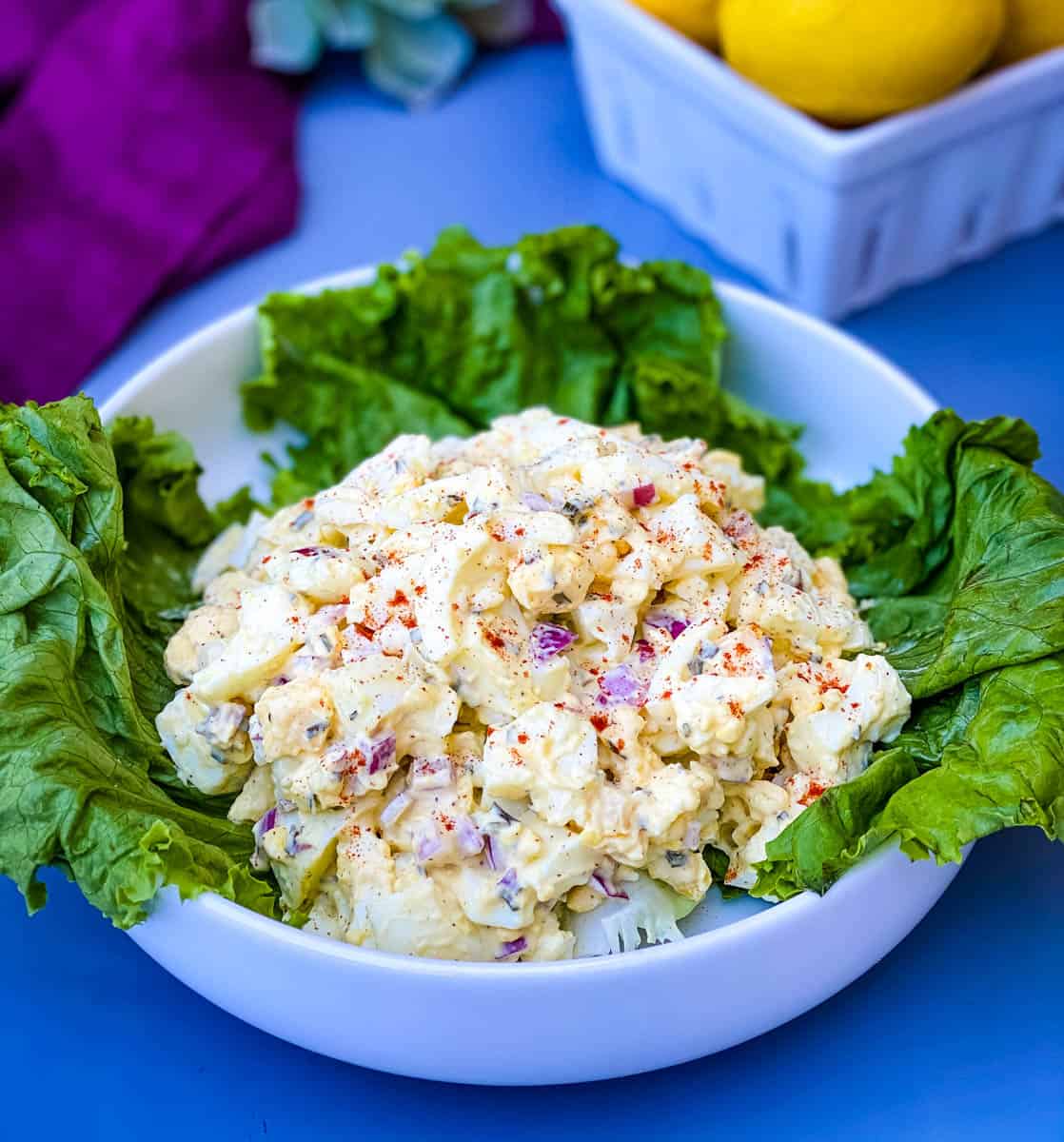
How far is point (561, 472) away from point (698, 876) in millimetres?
528

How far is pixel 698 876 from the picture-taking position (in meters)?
1.67

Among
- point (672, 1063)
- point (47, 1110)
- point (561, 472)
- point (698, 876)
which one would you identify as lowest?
point (47, 1110)

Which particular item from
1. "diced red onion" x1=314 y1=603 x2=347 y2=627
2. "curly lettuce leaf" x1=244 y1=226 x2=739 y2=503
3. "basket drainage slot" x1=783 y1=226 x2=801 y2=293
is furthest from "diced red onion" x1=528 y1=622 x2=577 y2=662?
"basket drainage slot" x1=783 y1=226 x2=801 y2=293

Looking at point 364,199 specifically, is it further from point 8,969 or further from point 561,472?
point 8,969

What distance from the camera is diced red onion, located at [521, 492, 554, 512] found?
1823 mm

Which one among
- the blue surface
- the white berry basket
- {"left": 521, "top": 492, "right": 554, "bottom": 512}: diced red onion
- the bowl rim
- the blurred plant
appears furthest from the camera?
the blurred plant

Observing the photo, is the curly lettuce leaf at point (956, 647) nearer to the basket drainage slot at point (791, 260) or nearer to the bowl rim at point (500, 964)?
the bowl rim at point (500, 964)

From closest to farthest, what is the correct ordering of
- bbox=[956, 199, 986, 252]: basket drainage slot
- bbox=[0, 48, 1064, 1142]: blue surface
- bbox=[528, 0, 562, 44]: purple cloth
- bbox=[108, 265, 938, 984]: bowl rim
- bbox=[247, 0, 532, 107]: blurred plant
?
bbox=[108, 265, 938, 984]: bowl rim → bbox=[0, 48, 1064, 1142]: blue surface → bbox=[956, 199, 986, 252]: basket drainage slot → bbox=[247, 0, 532, 107]: blurred plant → bbox=[528, 0, 562, 44]: purple cloth

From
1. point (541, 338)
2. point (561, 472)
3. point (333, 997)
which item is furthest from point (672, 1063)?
point (541, 338)

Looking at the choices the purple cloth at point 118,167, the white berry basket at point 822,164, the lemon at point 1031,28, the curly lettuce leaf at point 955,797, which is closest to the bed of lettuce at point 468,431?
the curly lettuce leaf at point 955,797

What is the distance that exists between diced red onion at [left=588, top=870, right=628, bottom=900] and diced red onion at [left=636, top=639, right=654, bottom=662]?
0.26m

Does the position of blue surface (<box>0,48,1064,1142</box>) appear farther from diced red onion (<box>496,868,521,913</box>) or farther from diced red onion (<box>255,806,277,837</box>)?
diced red onion (<box>255,806,277,837</box>)

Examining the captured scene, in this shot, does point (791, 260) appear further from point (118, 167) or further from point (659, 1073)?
point (659, 1073)

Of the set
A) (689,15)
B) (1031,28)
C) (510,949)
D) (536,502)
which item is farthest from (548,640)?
(1031,28)
